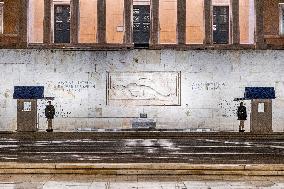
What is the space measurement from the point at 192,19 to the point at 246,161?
1746 cm

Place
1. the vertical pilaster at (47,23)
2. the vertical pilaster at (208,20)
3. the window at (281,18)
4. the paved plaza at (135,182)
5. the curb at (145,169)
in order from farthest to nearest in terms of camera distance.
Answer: the vertical pilaster at (208,20) < the vertical pilaster at (47,23) < the window at (281,18) < the curb at (145,169) < the paved plaza at (135,182)

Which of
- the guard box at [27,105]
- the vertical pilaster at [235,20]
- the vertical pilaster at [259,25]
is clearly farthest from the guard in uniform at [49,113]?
the vertical pilaster at [259,25]

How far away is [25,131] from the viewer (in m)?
28.1

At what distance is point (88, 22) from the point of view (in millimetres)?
29234

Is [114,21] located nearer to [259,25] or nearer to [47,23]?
[47,23]

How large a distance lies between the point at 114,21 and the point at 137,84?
4182 millimetres

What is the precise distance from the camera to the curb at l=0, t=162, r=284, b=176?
11.5 m

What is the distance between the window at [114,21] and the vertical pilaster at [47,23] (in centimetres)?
356

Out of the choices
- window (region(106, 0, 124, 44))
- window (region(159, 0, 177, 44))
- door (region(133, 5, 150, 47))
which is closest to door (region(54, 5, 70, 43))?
window (region(106, 0, 124, 44))

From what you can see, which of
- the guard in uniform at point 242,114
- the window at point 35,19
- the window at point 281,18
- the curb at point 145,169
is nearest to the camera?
the curb at point 145,169

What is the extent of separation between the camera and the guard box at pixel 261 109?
28.2m

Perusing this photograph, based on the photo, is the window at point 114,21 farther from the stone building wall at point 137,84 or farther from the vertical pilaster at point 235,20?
the vertical pilaster at point 235,20

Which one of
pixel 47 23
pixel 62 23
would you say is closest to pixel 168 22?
pixel 62 23

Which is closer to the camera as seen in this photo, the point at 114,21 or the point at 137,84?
the point at 137,84
